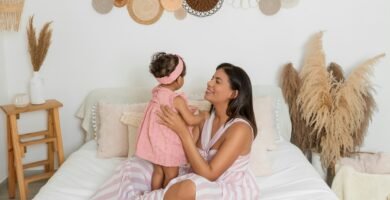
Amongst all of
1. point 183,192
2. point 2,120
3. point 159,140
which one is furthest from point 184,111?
point 2,120

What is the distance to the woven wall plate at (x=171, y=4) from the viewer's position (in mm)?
2906

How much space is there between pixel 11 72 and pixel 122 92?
862 millimetres

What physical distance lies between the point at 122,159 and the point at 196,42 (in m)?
1.04

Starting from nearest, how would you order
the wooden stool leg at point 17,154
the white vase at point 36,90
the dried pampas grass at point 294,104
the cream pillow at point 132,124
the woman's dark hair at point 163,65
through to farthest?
the woman's dark hair at point 163,65 → the cream pillow at point 132,124 → the wooden stool leg at point 17,154 → the white vase at point 36,90 → the dried pampas grass at point 294,104

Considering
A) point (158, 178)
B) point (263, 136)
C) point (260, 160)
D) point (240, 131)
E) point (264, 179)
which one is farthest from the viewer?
point (263, 136)

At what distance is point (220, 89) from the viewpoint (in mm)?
1968

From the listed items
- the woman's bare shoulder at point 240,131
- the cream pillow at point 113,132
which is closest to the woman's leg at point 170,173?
the woman's bare shoulder at point 240,131

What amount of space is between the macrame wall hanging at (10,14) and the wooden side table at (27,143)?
1.83ft

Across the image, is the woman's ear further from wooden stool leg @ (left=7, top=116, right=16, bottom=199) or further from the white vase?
wooden stool leg @ (left=7, top=116, right=16, bottom=199)

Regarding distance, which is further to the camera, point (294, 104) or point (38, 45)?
point (294, 104)

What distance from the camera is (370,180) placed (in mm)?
2604

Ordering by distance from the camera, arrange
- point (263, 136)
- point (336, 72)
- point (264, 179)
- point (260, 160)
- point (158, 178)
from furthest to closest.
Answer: point (336, 72) → point (263, 136) → point (260, 160) → point (264, 179) → point (158, 178)

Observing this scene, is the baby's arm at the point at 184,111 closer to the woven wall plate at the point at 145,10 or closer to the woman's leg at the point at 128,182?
the woman's leg at the point at 128,182

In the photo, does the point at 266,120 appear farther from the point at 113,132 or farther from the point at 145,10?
the point at 145,10
